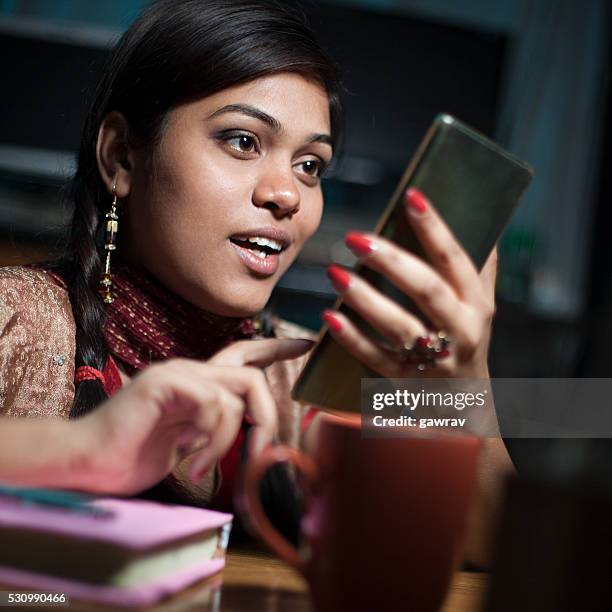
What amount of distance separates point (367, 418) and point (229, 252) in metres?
0.49

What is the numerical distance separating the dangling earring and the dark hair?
0.01 m

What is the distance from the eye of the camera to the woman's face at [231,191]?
1107 millimetres

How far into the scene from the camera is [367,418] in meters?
0.68

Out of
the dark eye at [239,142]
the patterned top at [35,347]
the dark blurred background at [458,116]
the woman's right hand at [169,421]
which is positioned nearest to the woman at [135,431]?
the woman's right hand at [169,421]

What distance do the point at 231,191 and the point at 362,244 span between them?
0.52m

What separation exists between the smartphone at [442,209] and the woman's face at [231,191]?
47 cm

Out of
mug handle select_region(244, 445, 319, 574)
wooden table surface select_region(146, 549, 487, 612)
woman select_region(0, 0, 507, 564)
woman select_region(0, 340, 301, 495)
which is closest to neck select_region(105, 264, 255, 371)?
woman select_region(0, 0, 507, 564)

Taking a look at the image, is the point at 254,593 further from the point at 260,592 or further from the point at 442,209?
the point at 442,209

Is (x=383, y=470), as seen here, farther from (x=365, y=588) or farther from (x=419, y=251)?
(x=419, y=251)

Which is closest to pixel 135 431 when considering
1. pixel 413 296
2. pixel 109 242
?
pixel 413 296

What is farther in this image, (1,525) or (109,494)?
(109,494)

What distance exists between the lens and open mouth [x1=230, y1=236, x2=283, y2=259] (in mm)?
1128

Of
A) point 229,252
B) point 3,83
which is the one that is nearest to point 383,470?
point 229,252

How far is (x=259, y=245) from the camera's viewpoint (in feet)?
3.73
